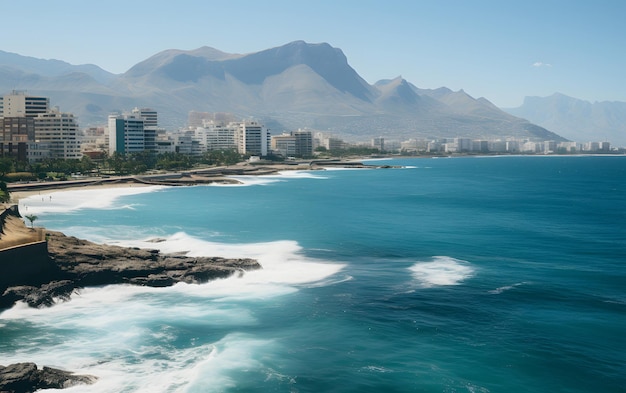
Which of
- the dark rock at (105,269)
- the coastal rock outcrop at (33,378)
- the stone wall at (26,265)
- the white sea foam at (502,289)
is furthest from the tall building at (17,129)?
the coastal rock outcrop at (33,378)

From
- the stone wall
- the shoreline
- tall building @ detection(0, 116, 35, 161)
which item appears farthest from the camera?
tall building @ detection(0, 116, 35, 161)

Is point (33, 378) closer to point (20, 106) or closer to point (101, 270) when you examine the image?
point (101, 270)

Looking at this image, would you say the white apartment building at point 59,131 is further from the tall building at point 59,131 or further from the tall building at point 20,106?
the tall building at point 20,106

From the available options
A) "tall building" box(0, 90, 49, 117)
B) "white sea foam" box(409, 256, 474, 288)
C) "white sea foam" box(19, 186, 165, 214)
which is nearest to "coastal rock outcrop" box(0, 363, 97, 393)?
"white sea foam" box(409, 256, 474, 288)

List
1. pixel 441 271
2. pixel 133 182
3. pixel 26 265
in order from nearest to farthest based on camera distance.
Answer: pixel 26 265
pixel 441 271
pixel 133 182

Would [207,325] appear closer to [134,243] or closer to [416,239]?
[134,243]

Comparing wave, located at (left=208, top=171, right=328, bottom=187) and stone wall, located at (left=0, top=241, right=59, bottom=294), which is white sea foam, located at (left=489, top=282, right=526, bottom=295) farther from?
wave, located at (left=208, top=171, right=328, bottom=187)

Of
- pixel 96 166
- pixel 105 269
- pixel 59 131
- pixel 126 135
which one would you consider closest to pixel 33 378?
pixel 105 269
